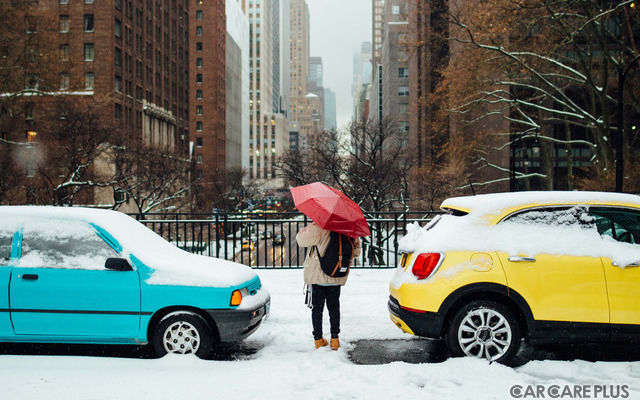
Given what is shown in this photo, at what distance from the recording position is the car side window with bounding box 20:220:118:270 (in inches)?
209

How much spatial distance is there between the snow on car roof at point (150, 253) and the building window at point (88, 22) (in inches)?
Result: 2389

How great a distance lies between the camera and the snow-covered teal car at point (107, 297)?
5.20 meters

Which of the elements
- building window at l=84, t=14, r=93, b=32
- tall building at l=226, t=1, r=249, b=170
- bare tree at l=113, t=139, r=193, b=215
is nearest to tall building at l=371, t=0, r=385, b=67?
tall building at l=226, t=1, r=249, b=170

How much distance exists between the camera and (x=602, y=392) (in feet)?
14.4

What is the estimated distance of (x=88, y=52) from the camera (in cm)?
5769

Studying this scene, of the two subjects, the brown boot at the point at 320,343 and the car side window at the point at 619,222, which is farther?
the brown boot at the point at 320,343

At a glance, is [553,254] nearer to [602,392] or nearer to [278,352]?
[602,392]

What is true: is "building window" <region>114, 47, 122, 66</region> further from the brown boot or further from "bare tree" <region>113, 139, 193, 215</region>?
the brown boot

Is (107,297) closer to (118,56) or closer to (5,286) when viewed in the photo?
(5,286)

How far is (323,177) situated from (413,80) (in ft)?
189

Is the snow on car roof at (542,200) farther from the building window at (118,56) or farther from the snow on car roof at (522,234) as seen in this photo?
the building window at (118,56)

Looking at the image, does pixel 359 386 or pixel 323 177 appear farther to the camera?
pixel 323 177

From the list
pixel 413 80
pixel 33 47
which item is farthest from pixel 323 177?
pixel 413 80

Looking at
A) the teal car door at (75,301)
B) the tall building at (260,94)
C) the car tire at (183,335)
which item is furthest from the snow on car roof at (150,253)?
the tall building at (260,94)
